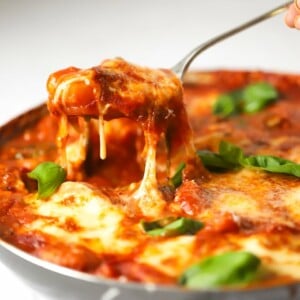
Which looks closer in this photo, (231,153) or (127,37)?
(231,153)

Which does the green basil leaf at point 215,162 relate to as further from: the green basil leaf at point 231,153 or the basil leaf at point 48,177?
the basil leaf at point 48,177

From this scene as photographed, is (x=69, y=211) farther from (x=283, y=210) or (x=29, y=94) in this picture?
(x=29, y=94)

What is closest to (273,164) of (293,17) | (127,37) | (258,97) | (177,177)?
(177,177)

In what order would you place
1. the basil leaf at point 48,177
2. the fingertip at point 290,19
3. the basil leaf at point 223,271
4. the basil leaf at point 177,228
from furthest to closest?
the fingertip at point 290,19 → the basil leaf at point 48,177 → the basil leaf at point 177,228 → the basil leaf at point 223,271

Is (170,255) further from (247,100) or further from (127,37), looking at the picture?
(127,37)

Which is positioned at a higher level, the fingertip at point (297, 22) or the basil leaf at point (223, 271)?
the fingertip at point (297, 22)

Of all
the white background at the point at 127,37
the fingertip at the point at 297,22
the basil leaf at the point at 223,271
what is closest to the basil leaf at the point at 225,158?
the fingertip at the point at 297,22

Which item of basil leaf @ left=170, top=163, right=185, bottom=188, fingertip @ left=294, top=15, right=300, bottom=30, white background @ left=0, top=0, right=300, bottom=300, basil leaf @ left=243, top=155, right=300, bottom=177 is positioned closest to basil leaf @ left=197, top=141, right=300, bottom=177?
basil leaf @ left=243, top=155, right=300, bottom=177
